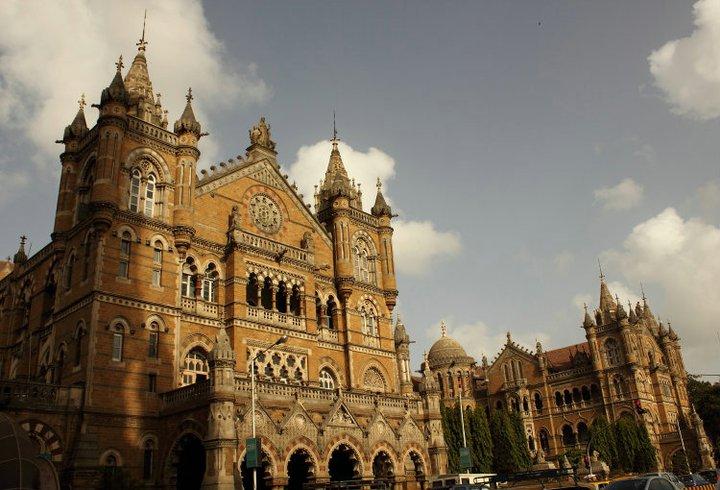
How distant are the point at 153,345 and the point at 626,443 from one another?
4624 cm

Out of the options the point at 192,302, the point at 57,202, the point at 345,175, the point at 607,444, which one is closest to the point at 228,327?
the point at 192,302

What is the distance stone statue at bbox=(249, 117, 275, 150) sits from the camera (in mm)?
43219

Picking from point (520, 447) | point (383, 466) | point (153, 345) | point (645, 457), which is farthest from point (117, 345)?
point (645, 457)

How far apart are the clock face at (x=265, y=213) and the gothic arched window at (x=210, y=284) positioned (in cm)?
499

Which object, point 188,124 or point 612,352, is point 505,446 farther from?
point 188,124

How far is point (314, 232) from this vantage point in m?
43.9

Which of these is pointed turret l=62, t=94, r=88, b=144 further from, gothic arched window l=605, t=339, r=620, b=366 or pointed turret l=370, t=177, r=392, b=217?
gothic arched window l=605, t=339, r=620, b=366

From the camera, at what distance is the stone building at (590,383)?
67.8 metres

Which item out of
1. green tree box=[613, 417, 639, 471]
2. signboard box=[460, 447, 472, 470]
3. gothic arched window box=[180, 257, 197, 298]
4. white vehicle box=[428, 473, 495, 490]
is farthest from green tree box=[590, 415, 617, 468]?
gothic arched window box=[180, 257, 197, 298]

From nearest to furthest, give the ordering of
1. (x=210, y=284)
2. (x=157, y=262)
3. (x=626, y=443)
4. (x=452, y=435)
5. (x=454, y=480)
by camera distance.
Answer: (x=454, y=480) < (x=157, y=262) < (x=210, y=284) < (x=452, y=435) < (x=626, y=443)

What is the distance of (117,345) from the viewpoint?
30516 millimetres

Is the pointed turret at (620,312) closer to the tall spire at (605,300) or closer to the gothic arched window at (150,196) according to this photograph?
the tall spire at (605,300)

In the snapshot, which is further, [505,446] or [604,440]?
[604,440]

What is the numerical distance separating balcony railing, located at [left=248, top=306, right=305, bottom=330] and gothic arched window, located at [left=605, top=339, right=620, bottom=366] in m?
45.4
